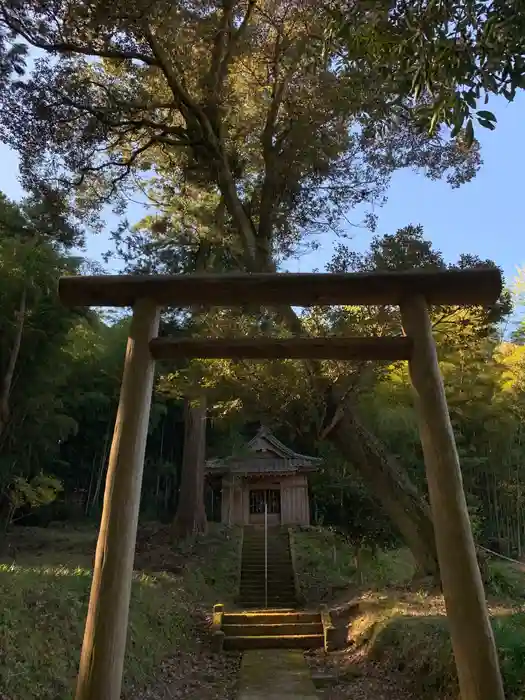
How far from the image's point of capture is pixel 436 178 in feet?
31.5

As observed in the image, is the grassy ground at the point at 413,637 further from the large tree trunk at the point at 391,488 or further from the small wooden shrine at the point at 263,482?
the small wooden shrine at the point at 263,482

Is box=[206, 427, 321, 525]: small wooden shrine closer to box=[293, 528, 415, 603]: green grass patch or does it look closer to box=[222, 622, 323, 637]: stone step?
box=[293, 528, 415, 603]: green grass patch

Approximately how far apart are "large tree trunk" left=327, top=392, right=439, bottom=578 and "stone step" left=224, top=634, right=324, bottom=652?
1809 mm

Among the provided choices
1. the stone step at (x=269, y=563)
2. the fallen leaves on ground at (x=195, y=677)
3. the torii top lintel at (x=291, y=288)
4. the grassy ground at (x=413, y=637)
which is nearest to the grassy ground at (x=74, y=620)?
the fallen leaves on ground at (x=195, y=677)

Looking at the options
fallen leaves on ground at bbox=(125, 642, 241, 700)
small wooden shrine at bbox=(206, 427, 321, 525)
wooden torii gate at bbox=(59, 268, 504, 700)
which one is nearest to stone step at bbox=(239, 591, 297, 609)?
fallen leaves on ground at bbox=(125, 642, 241, 700)

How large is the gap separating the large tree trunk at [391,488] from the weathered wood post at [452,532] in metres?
3.87

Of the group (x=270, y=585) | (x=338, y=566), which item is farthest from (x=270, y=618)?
(x=338, y=566)

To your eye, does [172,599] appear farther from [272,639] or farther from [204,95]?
[204,95]

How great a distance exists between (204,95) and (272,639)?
26.6ft

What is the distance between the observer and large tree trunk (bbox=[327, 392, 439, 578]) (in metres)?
7.54

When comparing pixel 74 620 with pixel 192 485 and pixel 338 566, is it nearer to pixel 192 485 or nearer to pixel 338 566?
pixel 338 566

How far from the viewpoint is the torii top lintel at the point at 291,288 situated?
3.91 metres

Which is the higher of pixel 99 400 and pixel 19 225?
pixel 19 225

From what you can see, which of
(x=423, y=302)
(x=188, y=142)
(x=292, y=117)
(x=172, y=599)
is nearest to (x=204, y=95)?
(x=188, y=142)
